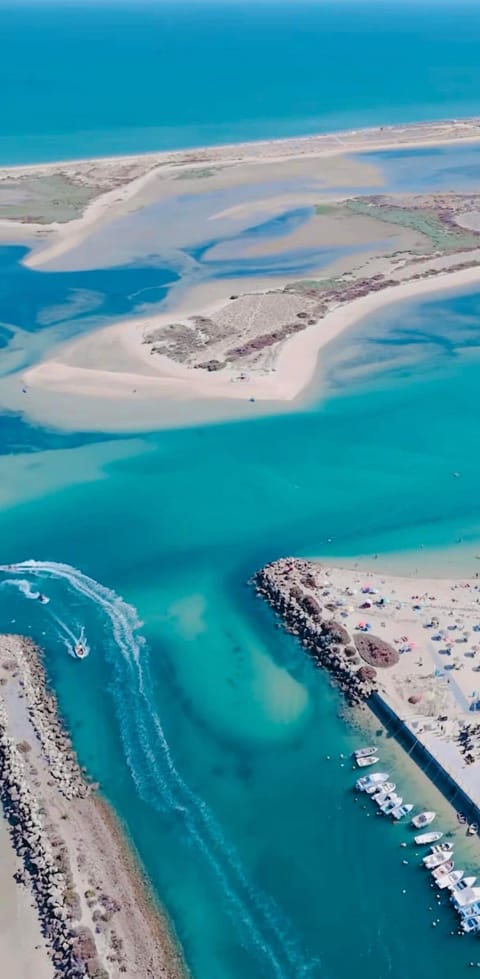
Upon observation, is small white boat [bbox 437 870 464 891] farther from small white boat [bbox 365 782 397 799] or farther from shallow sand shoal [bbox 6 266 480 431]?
shallow sand shoal [bbox 6 266 480 431]

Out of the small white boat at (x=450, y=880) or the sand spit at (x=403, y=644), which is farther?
the sand spit at (x=403, y=644)

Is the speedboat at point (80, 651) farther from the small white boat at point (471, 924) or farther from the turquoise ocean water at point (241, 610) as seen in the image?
the small white boat at point (471, 924)

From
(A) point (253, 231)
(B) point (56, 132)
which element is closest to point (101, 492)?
(A) point (253, 231)

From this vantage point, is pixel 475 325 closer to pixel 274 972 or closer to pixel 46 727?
pixel 46 727

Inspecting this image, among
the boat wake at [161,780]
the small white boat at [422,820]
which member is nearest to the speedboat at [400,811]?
the small white boat at [422,820]

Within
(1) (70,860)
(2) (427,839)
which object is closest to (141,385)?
(1) (70,860)

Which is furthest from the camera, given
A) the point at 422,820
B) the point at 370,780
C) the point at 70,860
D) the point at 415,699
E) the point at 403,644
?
the point at 403,644

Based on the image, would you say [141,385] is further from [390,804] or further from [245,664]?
[390,804]
